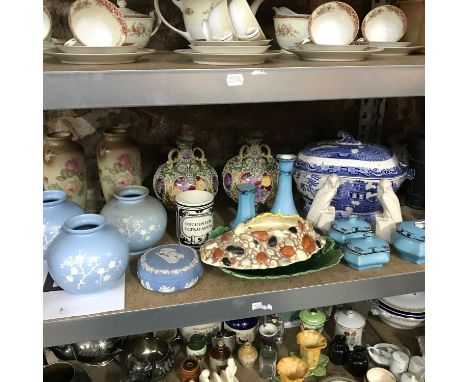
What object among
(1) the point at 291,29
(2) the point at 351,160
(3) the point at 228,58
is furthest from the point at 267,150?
(3) the point at 228,58

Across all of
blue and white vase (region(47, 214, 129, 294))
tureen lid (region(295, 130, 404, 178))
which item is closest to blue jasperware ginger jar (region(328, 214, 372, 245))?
tureen lid (region(295, 130, 404, 178))

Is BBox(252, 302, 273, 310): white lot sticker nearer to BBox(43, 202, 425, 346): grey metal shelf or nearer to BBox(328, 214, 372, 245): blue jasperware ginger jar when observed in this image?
BBox(43, 202, 425, 346): grey metal shelf

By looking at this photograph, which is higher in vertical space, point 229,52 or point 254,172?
point 229,52

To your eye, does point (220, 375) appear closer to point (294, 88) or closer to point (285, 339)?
point (285, 339)

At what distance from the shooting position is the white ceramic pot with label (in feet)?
3.99

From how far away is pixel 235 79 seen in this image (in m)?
0.74

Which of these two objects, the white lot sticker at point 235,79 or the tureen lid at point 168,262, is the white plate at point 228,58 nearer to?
the white lot sticker at point 235,79

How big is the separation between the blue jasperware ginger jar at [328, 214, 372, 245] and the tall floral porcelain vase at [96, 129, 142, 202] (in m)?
0.46

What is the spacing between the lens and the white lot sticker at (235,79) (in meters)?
0.74

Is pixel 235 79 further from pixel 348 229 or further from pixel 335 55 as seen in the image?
pixel 348 229

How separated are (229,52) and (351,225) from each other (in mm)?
462

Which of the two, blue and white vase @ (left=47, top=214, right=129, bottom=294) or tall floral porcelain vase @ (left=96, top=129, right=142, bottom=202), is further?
tall floral porcelain vase @ (left=96, top=129, right=142, bottom=202)

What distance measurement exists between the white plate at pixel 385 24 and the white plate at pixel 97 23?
1.63 ft
